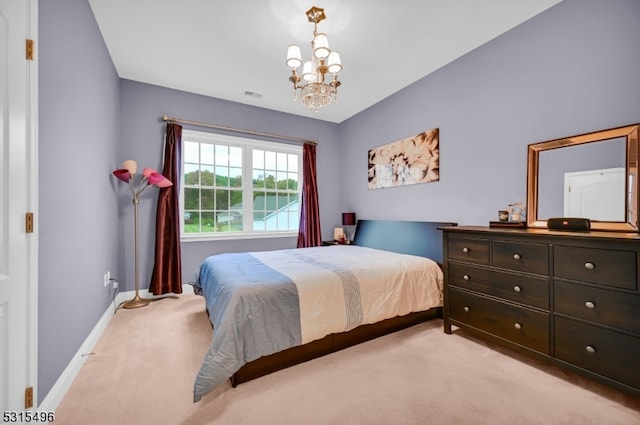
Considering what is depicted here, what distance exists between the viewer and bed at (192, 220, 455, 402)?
177 cm

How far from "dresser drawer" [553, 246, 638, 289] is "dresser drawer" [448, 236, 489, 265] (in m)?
0.48

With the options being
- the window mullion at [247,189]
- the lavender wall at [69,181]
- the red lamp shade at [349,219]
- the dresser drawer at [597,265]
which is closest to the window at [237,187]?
the window mullion at [247,189]

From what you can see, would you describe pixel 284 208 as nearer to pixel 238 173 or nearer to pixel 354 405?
pixel 238 173

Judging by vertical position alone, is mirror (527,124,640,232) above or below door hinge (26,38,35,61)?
below

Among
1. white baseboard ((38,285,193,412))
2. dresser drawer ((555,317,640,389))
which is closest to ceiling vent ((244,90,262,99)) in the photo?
white baseboard ((38,285,193,412))

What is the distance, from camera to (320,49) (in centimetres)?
212

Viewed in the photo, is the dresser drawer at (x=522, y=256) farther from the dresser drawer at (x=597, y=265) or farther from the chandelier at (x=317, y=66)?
the chandelier at (x=317, y=66)

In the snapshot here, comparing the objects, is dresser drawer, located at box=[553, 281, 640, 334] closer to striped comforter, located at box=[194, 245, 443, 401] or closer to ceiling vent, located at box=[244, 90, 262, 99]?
striped comforter, located at box=[194, 245, 443, 401]

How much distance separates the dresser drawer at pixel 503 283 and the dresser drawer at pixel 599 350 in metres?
0.18

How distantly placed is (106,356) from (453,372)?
2766 mm

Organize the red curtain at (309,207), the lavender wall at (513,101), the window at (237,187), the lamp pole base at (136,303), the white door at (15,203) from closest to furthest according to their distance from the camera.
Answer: the white door at (15,203) → the lavender wall at (513,101) → the lamp pole base at (136,303) → the window at (237,187) → the red curtain at (309,207)

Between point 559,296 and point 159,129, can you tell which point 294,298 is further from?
point 159,129

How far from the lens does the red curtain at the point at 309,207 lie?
15.6 feet

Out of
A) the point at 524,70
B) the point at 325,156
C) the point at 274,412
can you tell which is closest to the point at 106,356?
the point at 274,412
